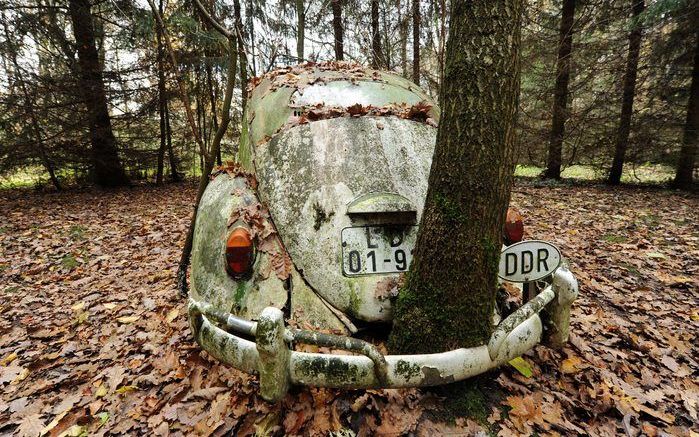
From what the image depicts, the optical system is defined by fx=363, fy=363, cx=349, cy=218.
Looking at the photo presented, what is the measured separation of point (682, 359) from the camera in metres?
2.77

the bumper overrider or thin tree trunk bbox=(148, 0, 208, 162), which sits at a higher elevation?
thin tree trunk bbox=(148, 0, 208, 162)

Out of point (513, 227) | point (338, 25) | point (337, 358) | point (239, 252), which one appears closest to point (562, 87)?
point (338, 25)

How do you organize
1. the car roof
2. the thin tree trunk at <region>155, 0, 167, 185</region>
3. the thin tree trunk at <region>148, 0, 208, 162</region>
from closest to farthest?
the car roof, the thin tree trunk at <region>148, 0, 208, 162</region>, the thin tree trunk at <region>155, 0, 167, 185</region>

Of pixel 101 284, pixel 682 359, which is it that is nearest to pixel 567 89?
pixel 682 359

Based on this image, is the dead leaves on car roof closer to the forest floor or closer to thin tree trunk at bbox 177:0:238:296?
thin tree trunk at bbox 177:0:238:296

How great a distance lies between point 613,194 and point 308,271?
969 centimetres

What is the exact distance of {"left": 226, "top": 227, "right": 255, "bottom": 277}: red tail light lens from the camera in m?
2.22

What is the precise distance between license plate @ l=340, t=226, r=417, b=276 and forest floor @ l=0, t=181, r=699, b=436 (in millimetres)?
709

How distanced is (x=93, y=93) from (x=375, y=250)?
1083 cm

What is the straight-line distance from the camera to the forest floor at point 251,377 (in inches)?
80.2

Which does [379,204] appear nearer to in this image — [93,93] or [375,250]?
[375,250]

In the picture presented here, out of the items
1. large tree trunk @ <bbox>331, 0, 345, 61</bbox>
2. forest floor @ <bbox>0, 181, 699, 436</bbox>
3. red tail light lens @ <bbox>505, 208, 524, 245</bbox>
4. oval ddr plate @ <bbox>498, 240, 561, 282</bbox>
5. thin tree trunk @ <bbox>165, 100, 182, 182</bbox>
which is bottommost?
forest floor @ <bbox>0, 181, 699, 436</bbox>

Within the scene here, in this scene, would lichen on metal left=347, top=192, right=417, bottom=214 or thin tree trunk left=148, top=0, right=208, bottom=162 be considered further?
thin tree trunk left=148, top=0, right=208, bottom=162

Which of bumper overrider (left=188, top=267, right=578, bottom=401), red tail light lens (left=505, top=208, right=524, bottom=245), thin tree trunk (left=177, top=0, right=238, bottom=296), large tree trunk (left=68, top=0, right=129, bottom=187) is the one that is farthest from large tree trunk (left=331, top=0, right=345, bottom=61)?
bumper overrider (left=188, top=267, right=578, bottom=401)
